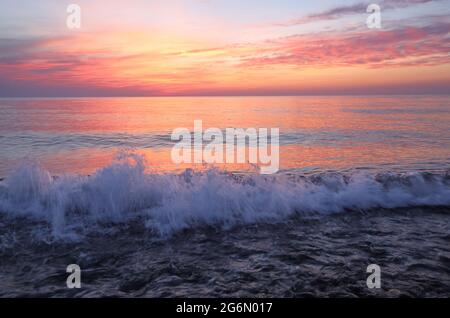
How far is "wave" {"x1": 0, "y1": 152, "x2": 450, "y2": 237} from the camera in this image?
905 centimetres

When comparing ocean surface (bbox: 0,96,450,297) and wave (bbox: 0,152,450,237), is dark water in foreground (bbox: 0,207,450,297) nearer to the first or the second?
ocean surface (bbox: 0,96,450,297)

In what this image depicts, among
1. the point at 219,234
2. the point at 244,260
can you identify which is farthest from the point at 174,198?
the point at 244,260

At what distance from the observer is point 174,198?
9.81 meters

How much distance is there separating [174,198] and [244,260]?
143 inches

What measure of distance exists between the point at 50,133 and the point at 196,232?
83.8 feet

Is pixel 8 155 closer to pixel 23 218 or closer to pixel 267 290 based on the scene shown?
pixel 23 218

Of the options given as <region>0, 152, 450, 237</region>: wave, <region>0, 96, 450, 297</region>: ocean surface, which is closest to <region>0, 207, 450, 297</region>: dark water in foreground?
<region>0, 96, 450, 297</region>: ocean surface

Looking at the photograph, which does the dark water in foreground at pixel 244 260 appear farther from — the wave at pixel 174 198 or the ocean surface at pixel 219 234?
the wave at pixel 174 198

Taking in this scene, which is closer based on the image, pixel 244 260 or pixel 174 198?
pixel 244 260

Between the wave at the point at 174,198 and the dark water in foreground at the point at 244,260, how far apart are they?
0.60m

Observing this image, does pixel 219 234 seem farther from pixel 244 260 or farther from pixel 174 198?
pixel 174 198

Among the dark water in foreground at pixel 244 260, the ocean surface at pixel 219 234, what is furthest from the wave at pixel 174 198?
the dark water in foreground at pixel 244 260

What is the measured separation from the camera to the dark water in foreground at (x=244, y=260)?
5.65 m

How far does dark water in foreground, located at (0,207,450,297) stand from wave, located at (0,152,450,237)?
0.60 meters
